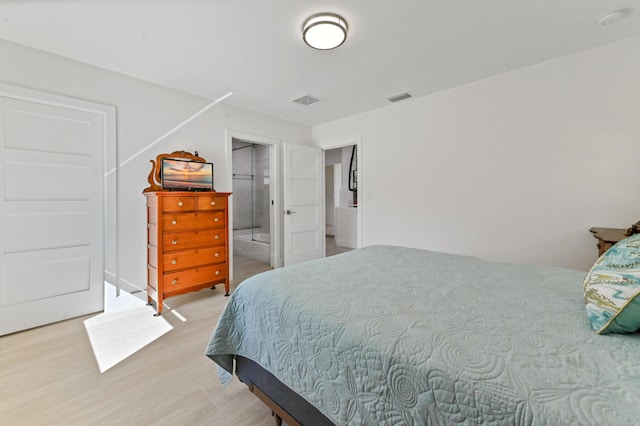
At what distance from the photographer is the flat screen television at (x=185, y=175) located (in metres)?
2.92

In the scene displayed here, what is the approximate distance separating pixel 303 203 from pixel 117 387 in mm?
3372

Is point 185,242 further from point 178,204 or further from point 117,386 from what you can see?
point 117,386

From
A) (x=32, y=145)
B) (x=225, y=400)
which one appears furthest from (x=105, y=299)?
(x=225, y=400)

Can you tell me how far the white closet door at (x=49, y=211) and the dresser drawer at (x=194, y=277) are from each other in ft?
2.32

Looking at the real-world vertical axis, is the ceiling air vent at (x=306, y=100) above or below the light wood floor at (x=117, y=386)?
above

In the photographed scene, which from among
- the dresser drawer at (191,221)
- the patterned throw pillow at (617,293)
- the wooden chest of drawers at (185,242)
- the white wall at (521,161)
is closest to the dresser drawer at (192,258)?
the wooden chest of drawers at (185,242)

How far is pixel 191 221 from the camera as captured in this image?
2955 millimetres

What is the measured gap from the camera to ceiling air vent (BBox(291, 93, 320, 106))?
3.61 m

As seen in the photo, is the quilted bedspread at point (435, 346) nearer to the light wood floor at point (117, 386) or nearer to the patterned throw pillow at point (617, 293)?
the patterned throw pillow at point (617, 293)

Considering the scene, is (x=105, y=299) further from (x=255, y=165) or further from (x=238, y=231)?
(x=255, y=165)

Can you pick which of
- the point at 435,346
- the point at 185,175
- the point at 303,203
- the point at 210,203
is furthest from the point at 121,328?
the point at 303,203

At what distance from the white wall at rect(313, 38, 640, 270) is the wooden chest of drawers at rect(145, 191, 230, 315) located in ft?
7.52

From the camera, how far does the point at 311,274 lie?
5.18ft

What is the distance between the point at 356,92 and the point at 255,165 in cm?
379
